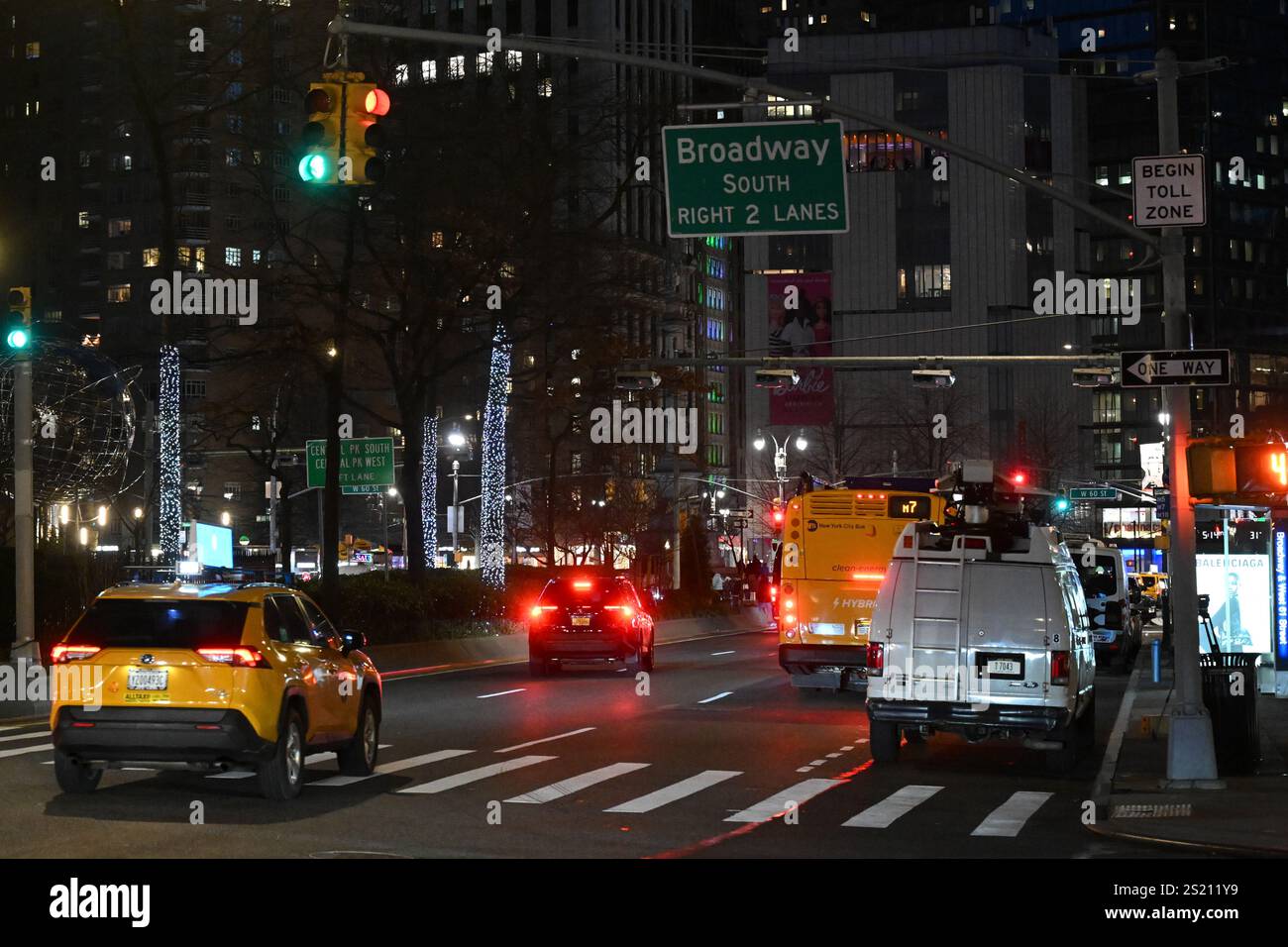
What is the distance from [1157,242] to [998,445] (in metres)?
97.7

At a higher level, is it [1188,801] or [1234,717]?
[1234,717]

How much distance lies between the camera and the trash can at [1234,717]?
18.5 metres

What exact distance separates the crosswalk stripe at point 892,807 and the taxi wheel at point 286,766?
4689 mm

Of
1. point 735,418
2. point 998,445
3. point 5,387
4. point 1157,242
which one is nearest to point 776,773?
point 1157,242

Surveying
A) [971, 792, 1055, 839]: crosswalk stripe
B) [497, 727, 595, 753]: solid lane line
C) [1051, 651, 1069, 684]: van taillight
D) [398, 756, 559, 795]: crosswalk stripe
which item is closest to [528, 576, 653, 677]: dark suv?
[497, 727, 595, 753]: solid lane line

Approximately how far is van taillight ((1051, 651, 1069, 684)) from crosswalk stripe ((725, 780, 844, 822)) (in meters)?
2.64

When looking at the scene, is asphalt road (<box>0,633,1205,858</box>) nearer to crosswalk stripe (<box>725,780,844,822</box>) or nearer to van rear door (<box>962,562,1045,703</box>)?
crosswalk stripe (<box>725,780,844,822</box>)

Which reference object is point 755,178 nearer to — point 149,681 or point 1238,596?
point 149,681

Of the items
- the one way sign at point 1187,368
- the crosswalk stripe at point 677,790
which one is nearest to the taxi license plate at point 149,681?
the crosswalk stripe at point 677,790

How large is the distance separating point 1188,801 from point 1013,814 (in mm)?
1845

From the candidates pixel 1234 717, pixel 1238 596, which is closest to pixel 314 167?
pixel 1234 717

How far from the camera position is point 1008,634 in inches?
738

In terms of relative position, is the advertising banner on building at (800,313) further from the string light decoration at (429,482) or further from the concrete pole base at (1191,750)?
the concrete pole base at (1191,750)
